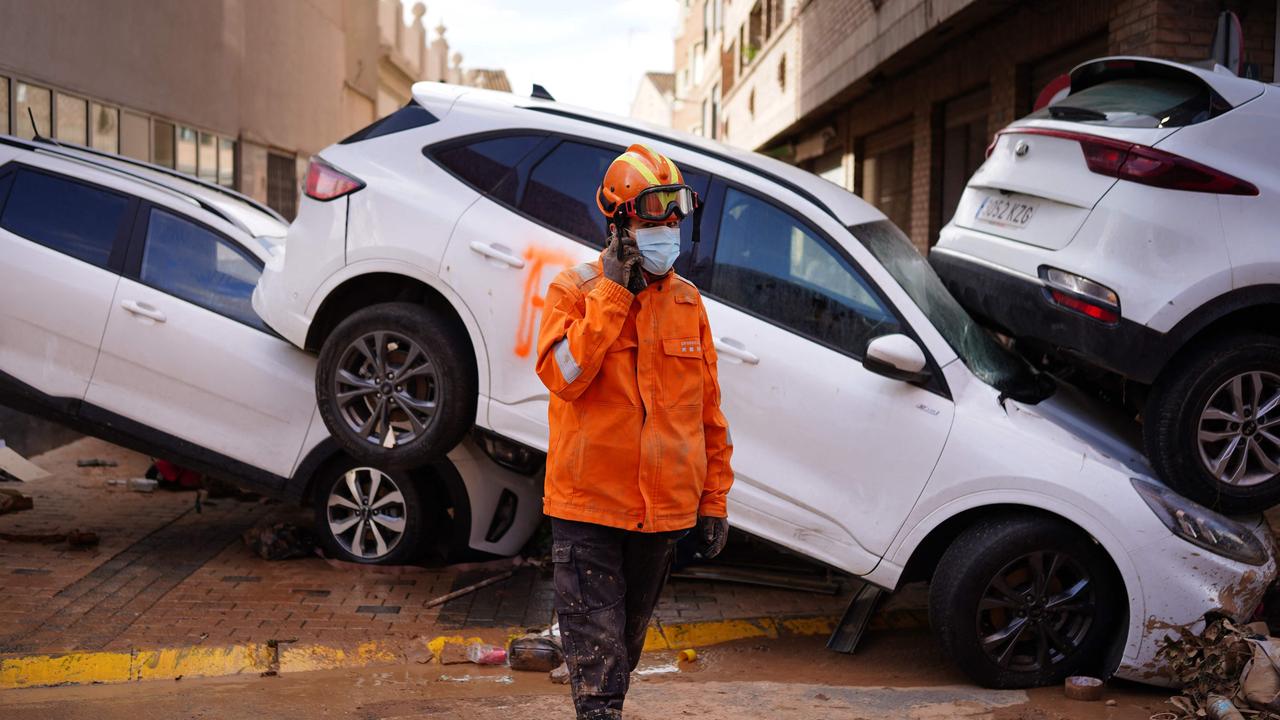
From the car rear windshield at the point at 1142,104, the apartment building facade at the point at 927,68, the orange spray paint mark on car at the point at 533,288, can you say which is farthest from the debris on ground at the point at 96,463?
the apartment building facade at the point at 927,68

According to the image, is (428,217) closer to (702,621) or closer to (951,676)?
(702,621)

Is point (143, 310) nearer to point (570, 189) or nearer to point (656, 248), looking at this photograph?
point (570, 189)

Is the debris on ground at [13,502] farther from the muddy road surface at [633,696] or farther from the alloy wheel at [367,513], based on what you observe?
the muddy road surface at [633,696]

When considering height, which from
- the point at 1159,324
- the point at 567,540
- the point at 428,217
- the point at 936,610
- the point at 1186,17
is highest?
the point at 1186,17

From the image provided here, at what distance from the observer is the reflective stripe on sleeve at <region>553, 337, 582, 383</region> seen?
3541 mm

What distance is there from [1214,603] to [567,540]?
280 centimetres

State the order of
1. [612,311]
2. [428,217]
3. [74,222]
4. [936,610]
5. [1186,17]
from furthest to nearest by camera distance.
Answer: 1. [1186,17]
2. [74,222]
3. [428,217]
4. [936,610]
5. [612,311]

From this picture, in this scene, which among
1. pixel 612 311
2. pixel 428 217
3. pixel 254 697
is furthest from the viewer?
pixel 428 217

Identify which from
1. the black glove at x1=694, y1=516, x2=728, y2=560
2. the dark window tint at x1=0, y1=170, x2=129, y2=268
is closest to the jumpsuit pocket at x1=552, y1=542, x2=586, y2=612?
the black glove at x1=694, y1=516, x2=728, y2=560

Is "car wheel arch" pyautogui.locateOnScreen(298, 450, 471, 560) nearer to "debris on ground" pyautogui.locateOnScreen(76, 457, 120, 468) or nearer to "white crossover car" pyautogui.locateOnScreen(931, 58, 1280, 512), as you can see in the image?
"white crossover car" pyautogui.locateOnScreen(931, 58, 1280, 512)

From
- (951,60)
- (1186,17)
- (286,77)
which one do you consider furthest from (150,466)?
(286,77)

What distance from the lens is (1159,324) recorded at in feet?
16.7

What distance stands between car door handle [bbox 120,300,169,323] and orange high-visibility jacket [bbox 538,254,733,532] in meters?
3.44

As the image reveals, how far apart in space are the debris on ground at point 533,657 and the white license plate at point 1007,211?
279 cm
